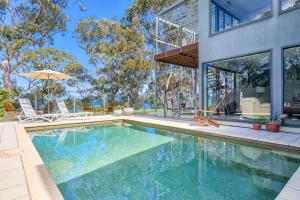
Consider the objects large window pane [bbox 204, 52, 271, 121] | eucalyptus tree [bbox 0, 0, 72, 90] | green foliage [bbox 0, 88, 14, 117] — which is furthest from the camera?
eucalyptus tree [bbox 0, 0, 72, 90]

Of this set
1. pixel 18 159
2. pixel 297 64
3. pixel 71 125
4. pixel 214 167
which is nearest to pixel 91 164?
pixel 18 159

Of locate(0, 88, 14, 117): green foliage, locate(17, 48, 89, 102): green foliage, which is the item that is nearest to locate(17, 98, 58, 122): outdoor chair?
locate(0, 88, 14, 117): green foliage

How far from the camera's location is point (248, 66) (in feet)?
24.3

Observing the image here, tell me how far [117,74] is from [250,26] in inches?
394

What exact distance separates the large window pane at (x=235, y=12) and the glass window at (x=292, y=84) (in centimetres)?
160

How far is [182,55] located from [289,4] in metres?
4.44

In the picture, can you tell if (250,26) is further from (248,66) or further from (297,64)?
(297,64)

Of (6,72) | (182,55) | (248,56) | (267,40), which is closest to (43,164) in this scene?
(248,56)

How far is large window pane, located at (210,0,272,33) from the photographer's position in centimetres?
705

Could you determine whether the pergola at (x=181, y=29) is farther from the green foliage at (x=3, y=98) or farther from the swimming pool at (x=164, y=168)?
the green foliage at (x=3, y=98)

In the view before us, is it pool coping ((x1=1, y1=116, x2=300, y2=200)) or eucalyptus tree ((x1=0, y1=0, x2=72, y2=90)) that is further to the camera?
eucalyptus tree ((x1=0, y1=0, x2=72, y2=90))

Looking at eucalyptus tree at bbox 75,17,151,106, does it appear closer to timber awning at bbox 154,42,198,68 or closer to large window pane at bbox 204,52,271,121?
timber awning at bbox 154,42,198,68

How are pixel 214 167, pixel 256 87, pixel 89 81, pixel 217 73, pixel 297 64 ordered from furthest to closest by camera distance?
pixel 89 81 → pixel 217 73 → pixel 256 87 → pixel 297 64 → pixel 214 167

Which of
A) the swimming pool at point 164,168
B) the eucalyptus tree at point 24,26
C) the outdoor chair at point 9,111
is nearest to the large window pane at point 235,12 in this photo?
the swimming pool at point 164,168
